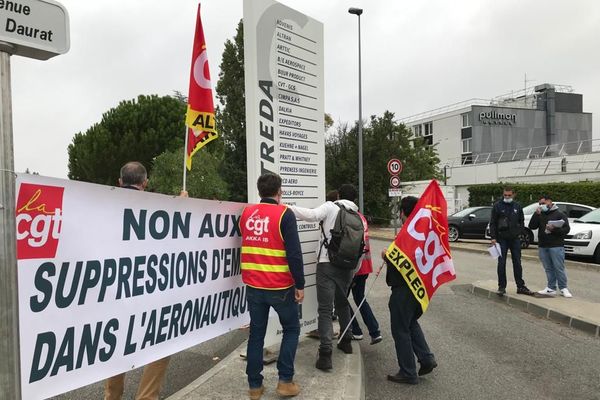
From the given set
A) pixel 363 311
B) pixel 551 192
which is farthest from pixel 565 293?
pixel 551 192

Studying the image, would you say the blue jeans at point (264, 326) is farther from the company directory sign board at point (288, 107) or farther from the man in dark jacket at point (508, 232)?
the man in dark jacket at point (508, 232)

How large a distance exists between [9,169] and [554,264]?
864cm

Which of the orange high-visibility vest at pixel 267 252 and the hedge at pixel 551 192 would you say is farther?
the hedge at pixel 551 192

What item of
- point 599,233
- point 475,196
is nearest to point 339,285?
point 599,233

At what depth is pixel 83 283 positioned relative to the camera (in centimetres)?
303

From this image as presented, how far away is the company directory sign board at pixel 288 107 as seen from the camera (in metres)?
5.08

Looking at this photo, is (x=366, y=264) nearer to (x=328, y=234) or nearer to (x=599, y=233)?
(x=328, y=234)

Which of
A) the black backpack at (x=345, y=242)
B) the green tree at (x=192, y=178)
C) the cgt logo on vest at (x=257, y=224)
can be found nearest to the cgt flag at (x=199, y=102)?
the cgt logo on vest at (x=257, y=224)

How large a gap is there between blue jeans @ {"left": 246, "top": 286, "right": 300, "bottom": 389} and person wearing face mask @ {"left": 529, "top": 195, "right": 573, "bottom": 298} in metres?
6.12

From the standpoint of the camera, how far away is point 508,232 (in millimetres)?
8633

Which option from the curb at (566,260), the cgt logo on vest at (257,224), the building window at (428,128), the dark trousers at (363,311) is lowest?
the curb at (566,260)

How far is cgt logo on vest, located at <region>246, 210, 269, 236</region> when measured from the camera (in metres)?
4.06

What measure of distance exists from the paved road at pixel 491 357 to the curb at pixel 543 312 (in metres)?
0.14

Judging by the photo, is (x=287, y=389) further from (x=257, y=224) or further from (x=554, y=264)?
(x=554, y=264)
